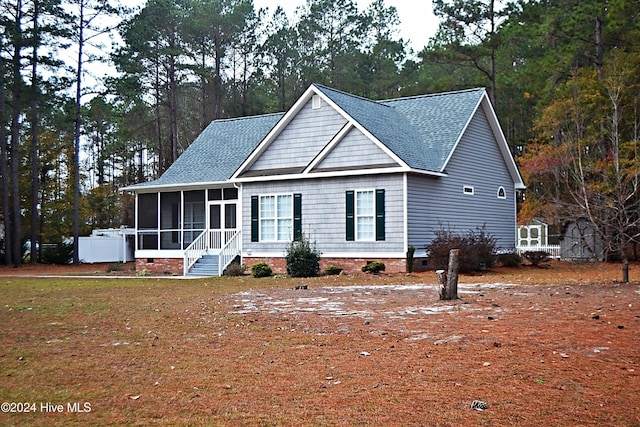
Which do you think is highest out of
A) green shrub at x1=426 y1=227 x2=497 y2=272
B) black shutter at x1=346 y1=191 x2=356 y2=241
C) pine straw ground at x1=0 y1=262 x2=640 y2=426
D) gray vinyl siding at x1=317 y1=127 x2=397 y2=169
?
gray vinyl siding at x1=317 y1=127 x2=397 y2=169

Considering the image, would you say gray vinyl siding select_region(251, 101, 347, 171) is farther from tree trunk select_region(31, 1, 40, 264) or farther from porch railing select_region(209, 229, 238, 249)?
tree trunk select_region(31, 1, 40, 264)

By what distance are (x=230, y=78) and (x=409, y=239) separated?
32.9 metres

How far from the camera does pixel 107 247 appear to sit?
137 ft

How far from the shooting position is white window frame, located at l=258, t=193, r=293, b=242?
25469 mm

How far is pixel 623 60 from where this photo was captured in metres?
29.7

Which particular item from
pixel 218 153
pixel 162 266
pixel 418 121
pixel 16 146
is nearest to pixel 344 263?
pixel 418 121

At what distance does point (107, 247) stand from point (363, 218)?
22868 millimetres

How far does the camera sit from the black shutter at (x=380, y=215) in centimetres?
2314

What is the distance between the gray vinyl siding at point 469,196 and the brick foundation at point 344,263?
2.99ft

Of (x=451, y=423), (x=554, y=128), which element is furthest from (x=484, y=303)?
(x=554, y=128)

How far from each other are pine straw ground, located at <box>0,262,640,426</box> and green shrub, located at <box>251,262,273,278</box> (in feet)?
30.5

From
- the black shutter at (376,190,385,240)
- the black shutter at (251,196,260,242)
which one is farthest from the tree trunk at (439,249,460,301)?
the black shutter at (251,196,260,242)

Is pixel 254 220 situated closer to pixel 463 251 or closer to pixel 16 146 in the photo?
pixel 463 251

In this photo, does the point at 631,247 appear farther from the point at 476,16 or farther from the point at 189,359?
the point at 189,359
